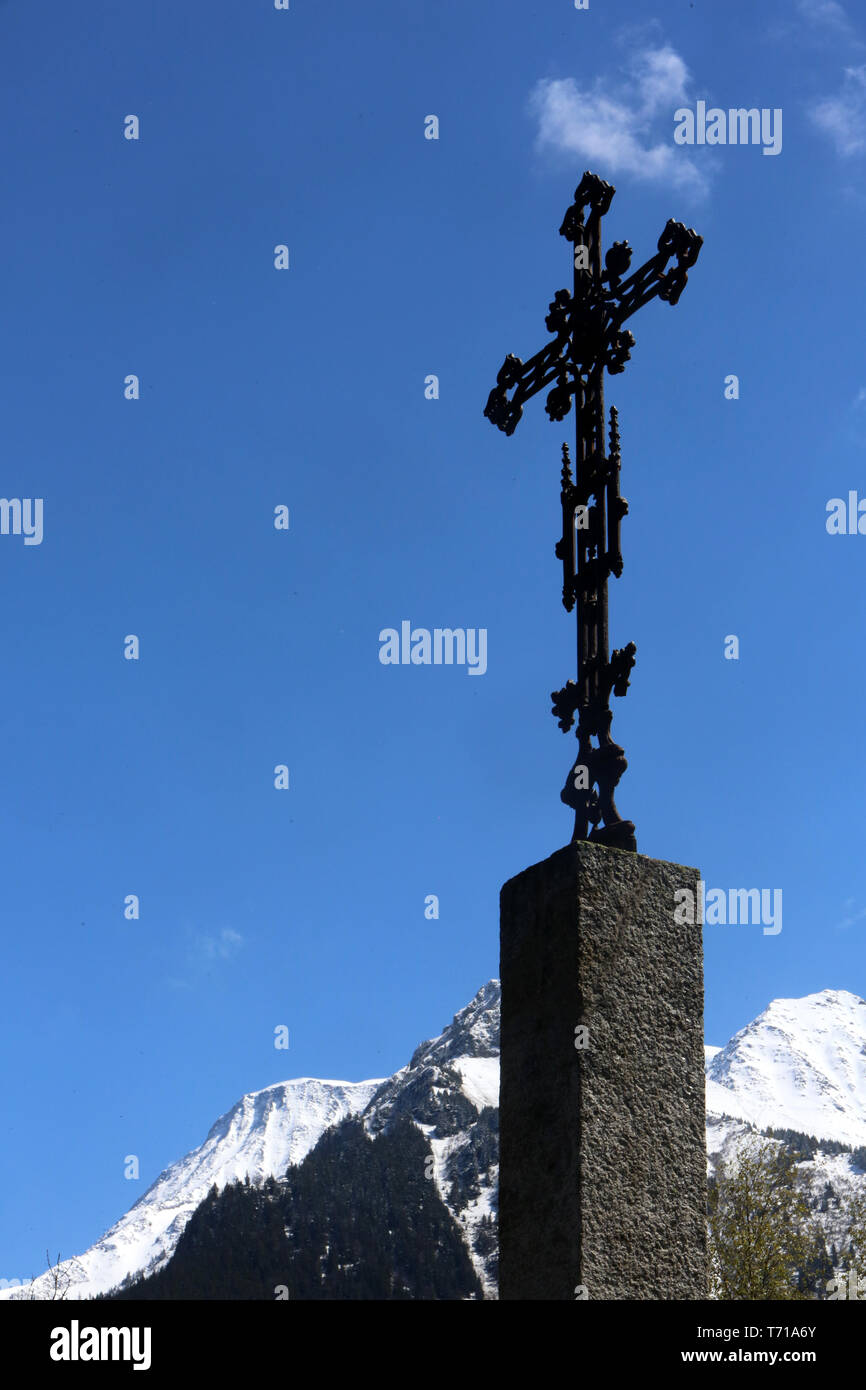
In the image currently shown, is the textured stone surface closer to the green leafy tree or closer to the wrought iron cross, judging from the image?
the wrought iron cross

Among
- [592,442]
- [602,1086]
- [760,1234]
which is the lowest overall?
[760,1234]

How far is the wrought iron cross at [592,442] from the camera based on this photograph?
664 cm

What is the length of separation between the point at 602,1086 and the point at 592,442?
129 inches

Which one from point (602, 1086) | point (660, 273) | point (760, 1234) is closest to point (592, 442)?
point (660, 273)

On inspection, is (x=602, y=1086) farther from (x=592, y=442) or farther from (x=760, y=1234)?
(x=760, y=1234)

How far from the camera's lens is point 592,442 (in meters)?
7.46

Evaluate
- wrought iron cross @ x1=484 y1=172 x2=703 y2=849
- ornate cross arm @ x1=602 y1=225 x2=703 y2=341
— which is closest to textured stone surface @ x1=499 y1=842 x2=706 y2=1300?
wrought iron cross @ x1=484 y1=172 x2=703 y2=849

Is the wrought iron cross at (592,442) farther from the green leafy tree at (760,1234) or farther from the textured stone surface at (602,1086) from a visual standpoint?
the green leafy tree at (760,1234)

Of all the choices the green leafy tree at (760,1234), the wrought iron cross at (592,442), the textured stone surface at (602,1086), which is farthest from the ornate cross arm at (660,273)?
the green leafy tree at (760,1234)

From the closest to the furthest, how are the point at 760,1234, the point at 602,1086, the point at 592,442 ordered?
1. the point at 602,1086
2. the point at 592,442
3. the point at 760,1234

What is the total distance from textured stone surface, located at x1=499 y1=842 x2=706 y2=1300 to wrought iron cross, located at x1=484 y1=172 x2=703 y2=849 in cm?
37
